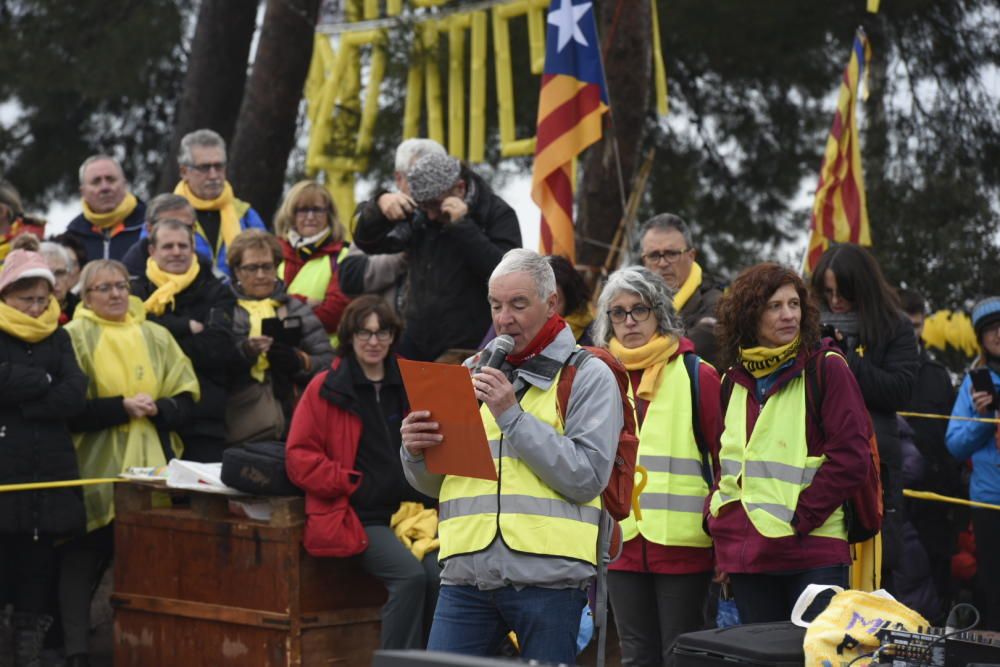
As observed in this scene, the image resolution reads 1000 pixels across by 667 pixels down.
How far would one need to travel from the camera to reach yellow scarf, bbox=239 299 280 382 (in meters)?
8.21

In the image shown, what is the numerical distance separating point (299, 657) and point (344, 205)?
21.8 feet

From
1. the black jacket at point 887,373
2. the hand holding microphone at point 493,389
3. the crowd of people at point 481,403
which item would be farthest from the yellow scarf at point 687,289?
the hand holding microphone at point 493,389

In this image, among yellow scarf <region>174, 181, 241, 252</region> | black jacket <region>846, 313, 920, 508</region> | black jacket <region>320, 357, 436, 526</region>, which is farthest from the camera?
yellow scarf <region>174, 181, 241, 252</region>

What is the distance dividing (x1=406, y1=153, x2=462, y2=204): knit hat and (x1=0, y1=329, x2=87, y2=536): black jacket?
1.76 meters

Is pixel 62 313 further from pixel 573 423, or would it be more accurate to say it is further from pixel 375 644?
pixel 573 423

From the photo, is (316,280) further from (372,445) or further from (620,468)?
(620,468)

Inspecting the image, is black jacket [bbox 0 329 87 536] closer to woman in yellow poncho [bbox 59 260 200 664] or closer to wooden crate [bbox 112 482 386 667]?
woman in yellow poncho [bbox 59 260 200 664]

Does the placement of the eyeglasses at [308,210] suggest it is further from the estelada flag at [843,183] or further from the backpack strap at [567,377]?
the backpack strap at [567,377]

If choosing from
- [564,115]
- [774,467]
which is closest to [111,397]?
[564,115]

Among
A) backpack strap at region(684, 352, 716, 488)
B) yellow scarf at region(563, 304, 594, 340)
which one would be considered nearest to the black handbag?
yellow scarf at region(563, 304, 594, 340)

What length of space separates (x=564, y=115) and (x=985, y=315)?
106 inches

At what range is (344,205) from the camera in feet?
43.7

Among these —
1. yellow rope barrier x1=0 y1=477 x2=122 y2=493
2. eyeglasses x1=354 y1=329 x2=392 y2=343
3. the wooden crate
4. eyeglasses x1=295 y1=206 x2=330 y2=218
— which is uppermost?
eyeglasses x1=295 y1=206 x2=330 y2=218

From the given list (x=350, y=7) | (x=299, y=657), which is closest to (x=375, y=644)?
(x=299, y=657)
